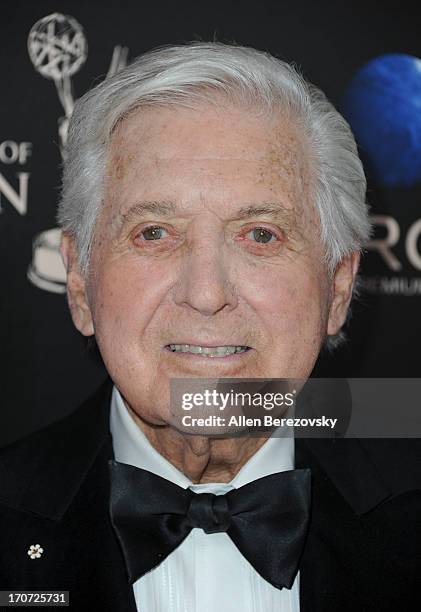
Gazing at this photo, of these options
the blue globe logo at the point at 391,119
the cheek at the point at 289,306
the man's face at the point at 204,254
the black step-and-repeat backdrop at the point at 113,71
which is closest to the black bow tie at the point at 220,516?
the man's face at the point at 204,254

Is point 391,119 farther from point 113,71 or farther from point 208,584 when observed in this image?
point 208,584

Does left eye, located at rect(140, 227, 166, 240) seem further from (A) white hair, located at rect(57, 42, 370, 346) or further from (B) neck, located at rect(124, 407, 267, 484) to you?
(B) neck, located at rect(124, 407, 267, 484)

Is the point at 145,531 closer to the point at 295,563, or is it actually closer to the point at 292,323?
the point at 295,563

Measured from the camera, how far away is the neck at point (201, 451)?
1.45m

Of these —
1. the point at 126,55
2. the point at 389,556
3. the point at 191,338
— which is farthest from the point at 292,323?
the point at 126,55

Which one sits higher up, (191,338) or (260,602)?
(191,338)

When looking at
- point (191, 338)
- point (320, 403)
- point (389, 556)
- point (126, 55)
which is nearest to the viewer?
point (191, 338)

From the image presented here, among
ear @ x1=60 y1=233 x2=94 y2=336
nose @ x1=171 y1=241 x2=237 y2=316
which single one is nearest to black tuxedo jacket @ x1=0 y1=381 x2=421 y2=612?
ear @ x1=60 y1=233 x2=94 y2=336

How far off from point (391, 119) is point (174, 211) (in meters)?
1.03

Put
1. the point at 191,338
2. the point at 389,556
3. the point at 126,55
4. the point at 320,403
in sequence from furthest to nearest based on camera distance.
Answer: the point at 126,55 → the point at 320,403 → the point at 389,556 → the point at 191,338

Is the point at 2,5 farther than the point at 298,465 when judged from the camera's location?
Yes

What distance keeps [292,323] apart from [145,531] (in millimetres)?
394

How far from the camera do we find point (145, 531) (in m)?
1.38

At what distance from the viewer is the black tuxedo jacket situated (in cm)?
138
